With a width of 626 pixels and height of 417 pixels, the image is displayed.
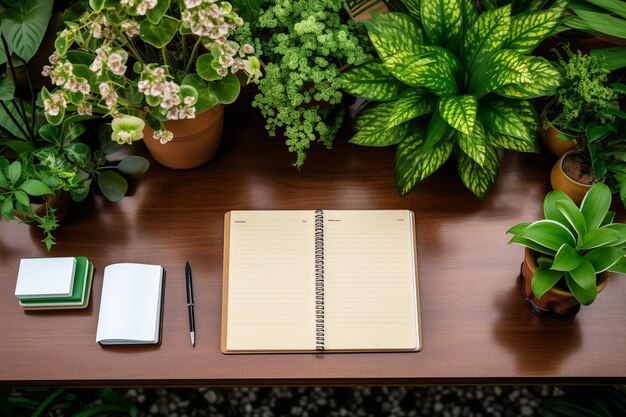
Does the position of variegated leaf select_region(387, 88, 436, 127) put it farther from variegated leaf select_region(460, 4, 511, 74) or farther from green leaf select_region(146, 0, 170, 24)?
green leaf select_region(146, 0, 170, 24)

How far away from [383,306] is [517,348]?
270mm

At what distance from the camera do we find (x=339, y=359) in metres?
1.28

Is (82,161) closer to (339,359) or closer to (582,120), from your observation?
(339,359)

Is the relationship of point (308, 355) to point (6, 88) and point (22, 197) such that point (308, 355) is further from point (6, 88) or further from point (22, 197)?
point (6, 88)

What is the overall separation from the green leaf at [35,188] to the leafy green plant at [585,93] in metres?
0.99

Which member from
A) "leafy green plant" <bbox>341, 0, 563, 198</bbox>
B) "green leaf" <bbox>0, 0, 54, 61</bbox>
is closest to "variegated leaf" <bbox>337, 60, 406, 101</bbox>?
"leafy green plant" <bbox>341, 0, 563, 198</bbox>

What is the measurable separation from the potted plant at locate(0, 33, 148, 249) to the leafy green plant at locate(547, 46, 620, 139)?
2.80ft

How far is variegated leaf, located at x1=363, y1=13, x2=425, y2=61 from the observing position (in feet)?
4.16

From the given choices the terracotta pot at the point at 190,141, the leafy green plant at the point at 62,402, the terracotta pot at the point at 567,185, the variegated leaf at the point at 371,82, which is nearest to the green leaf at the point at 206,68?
the terracotta pot at the point at 190,141

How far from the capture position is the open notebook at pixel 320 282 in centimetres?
129

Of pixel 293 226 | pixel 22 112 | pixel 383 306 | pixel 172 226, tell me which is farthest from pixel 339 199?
pixel 22 112

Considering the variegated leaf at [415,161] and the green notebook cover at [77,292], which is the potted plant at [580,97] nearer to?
the variegated leaf at [415,161]

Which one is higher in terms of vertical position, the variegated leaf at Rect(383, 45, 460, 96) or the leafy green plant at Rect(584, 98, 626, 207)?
the variegated leaf at Rect(383, 45, 460, 96)

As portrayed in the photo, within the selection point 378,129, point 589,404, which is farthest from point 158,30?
point 589,404
